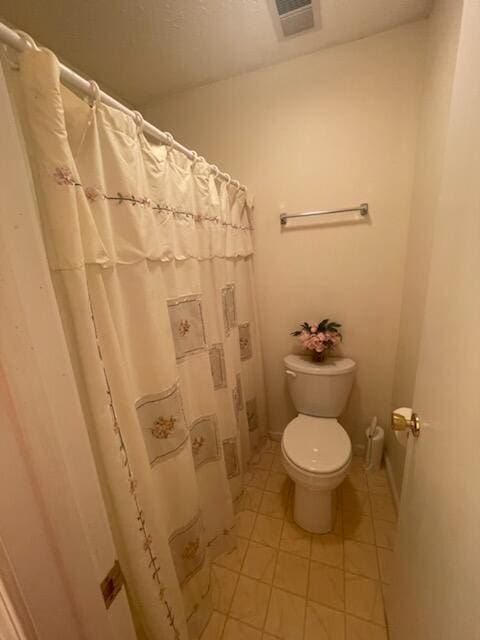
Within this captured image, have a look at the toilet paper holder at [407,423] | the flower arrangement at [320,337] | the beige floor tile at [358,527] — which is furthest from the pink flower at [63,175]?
the beige floor tile at [358,527]

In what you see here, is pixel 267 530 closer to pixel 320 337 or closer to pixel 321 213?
pixel 320 337

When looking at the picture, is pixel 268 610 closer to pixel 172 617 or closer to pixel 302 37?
pixel 172 617

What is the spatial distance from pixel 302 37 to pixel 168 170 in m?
1.08

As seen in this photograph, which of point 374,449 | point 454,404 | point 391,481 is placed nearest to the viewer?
point 454,404

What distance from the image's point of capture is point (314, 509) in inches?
51.5

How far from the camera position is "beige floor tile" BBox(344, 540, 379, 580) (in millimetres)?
1166

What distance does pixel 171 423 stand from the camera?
0.88 meters

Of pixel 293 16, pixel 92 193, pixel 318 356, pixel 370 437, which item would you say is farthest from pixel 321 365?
pixel 293 16

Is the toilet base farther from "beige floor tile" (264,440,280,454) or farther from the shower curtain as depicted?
"beige floor tile" (264,440,280,454)

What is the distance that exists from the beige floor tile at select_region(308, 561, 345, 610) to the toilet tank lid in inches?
35.2

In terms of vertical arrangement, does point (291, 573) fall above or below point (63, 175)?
below

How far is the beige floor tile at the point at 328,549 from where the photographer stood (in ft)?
3.99

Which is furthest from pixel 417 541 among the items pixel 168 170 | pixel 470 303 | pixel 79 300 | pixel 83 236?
pixel 168 170

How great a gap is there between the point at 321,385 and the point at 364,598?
2.95 feet
